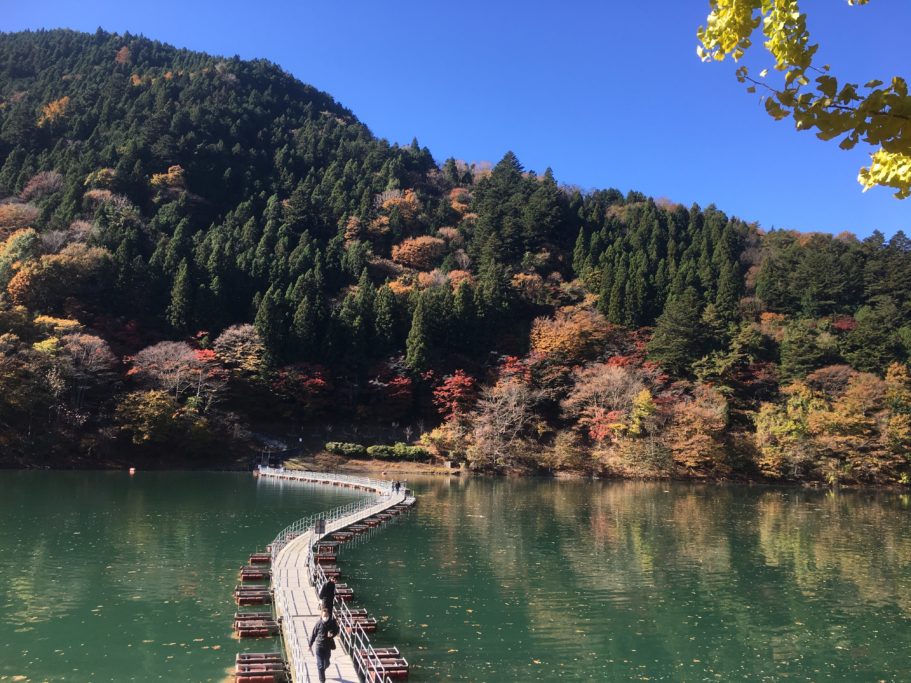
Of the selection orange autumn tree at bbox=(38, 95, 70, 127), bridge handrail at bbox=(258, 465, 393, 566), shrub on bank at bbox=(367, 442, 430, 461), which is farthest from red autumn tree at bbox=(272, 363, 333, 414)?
orange autumn tree at bbox=(38, 95, 70, 127)

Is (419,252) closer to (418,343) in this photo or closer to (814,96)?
(418,343)

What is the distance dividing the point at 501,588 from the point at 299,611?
5.63m

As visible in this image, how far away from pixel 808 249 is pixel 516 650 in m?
68.1

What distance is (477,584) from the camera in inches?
634

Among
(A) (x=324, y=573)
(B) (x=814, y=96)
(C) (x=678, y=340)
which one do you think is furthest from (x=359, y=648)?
(C) (x=678, y=340)

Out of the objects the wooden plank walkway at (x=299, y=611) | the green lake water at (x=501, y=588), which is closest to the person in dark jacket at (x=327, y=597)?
the wooden plank walkway at (x=299, y=611)

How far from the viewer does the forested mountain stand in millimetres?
43625

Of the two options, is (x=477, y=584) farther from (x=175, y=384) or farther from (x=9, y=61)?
(x=9, y=61)

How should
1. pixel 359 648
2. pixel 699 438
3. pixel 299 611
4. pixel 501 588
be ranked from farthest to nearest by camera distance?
pixel 699 438 → pixel 501 588 → pixel 299 611 → pixel 359 648

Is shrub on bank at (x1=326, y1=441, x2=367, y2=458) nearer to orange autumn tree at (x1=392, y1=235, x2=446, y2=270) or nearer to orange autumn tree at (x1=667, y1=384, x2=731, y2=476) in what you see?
orange autumn tree at (x1=667, y1=384, x2=731, y2=476)

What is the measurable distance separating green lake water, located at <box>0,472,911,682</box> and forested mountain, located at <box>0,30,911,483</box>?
14.1 metres

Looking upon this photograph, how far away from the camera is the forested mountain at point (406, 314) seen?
43.6 m

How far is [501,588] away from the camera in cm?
1580

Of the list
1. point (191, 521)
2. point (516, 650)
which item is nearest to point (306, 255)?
point (191, 521)
